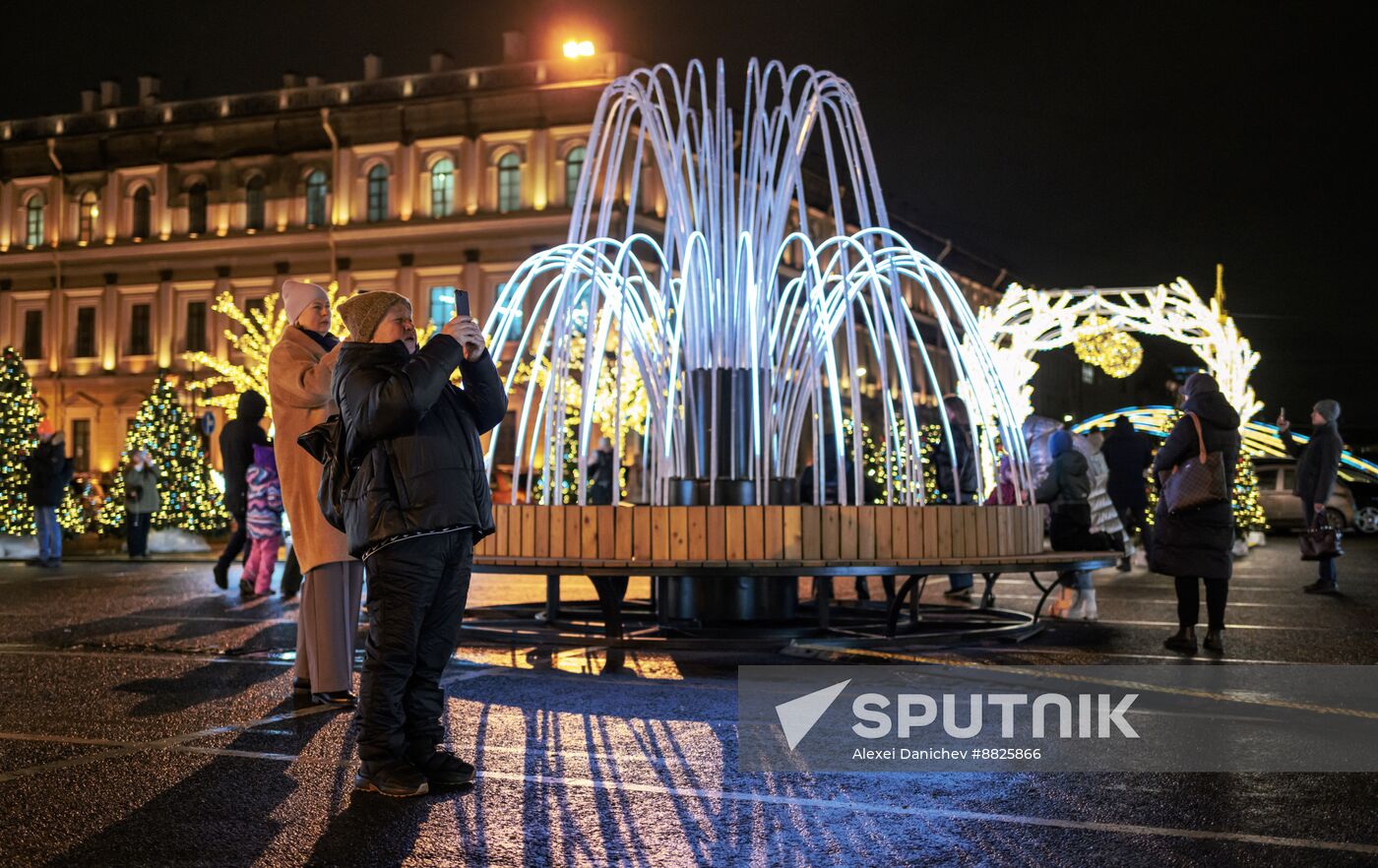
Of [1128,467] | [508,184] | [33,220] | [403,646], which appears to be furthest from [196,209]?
[403,646]

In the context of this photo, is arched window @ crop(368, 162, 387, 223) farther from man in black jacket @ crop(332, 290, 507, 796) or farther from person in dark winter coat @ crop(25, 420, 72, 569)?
man in black jacket @ crop(332, 290, 507, 796)

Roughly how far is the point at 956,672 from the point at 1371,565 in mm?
13456

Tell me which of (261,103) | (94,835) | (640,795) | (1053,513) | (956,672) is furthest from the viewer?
(261,103)

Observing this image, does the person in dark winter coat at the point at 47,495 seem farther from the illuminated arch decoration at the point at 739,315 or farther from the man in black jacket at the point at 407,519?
the man in black jacket at the point at 407,519

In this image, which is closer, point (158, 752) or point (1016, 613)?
point (158, 752)

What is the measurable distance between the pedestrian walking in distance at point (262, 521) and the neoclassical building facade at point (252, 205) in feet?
106

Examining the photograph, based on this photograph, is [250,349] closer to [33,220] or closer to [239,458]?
[33,220]

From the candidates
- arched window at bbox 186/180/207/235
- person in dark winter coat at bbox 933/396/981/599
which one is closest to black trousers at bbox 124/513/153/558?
person in dark winter coat at bbox 933/396/981/599

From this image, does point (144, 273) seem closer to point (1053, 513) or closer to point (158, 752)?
point (1053, 513)

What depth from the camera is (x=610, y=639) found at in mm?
8367

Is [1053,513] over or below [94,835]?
over

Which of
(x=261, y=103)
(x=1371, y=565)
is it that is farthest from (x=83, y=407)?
(x=1371, y=565)

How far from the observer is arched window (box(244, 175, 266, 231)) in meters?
49.4

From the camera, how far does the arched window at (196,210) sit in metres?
50.1
